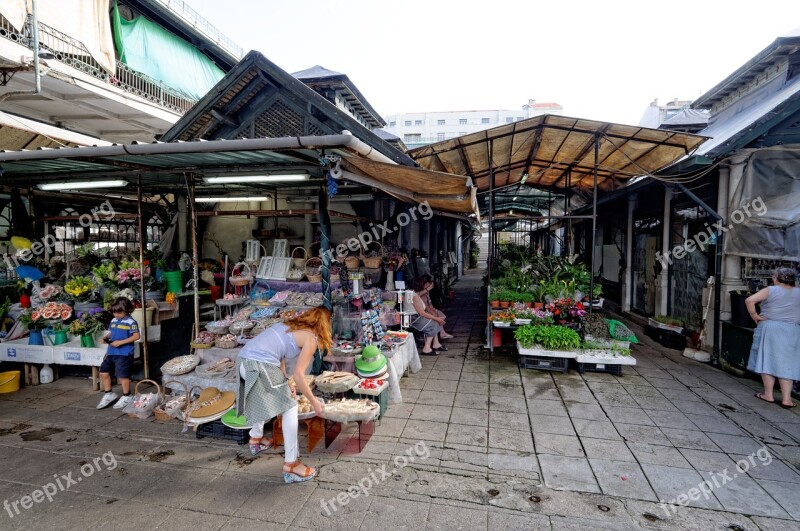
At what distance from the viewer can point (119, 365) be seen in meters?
5.67

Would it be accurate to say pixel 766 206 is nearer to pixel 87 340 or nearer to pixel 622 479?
pixel 622 479

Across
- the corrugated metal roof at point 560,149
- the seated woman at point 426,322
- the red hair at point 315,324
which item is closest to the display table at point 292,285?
the seated woman at point 426,322

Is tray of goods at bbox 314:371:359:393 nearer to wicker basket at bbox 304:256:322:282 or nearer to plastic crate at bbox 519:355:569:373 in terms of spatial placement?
wicker basket at bbox 304:256:322:282

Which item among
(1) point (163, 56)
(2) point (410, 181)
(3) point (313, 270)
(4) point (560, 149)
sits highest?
(1) point (163, 56)

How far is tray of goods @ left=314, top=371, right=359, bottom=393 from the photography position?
4668 millimetres

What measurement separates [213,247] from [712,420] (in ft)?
33.1

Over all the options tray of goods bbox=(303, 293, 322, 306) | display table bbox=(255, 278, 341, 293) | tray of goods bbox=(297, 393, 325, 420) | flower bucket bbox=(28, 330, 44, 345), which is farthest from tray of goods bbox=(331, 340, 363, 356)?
flower bucket bbox=(28, 330, 44, 345)

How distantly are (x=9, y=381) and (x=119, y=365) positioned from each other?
6.61 feet

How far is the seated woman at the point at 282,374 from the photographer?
3670mm

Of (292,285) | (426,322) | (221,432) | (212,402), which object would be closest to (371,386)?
(221,432)

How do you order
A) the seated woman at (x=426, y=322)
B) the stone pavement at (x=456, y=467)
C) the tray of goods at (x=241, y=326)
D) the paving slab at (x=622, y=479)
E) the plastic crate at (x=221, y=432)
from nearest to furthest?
the stone pavement at (x=456, y=467)
the paving slab at (x=622, y=479)
the plastic crate at (x=221, y=432)
the tray of goods at (x=241, y=326)
the seated woman at (x=426, y=322)

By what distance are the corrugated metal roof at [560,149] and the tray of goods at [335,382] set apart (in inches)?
180

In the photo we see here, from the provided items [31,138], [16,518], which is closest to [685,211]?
[16,518]

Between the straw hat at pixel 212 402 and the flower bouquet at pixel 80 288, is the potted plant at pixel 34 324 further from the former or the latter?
the straw hat at pixel 212 402
